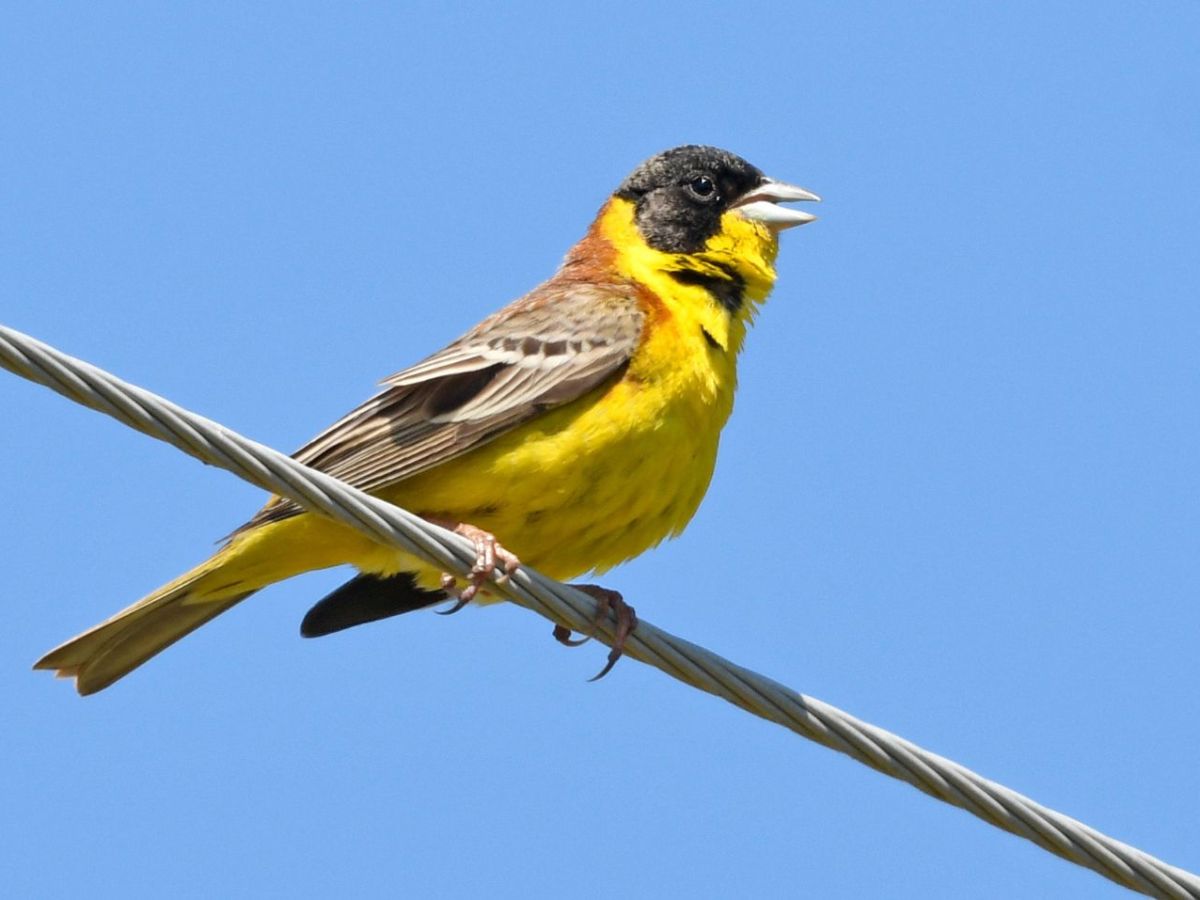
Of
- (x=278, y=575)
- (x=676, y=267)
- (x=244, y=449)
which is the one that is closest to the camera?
(x=244, y=449)

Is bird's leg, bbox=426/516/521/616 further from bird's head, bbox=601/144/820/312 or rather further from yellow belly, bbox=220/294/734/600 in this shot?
bird's head, bbox=601/144/820/312

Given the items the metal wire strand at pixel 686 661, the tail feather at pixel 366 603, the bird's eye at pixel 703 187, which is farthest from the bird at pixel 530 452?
the metal wire strand at pixel 686 661

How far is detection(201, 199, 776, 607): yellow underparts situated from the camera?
609 centimetres

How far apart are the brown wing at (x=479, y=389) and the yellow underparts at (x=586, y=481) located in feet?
0.20

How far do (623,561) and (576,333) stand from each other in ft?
2.68

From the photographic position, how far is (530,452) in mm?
6113

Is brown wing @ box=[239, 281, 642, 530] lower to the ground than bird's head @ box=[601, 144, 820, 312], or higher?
lower

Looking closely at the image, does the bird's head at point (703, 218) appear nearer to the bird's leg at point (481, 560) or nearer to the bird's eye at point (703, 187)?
the bird's eye at point (703, 187)

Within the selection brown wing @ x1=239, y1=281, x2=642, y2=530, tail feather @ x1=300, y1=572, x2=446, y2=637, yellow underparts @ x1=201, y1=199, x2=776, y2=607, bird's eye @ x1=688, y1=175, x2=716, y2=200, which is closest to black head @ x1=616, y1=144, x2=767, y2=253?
bird's eye @ x1=688, y1=175, x2=716, y2=200

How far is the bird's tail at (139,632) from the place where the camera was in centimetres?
658

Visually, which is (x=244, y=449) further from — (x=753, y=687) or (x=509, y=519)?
(x=509, y=519)

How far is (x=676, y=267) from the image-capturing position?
7098mm

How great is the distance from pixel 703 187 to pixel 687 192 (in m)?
0.07

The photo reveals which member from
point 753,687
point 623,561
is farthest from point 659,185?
point 753,687
